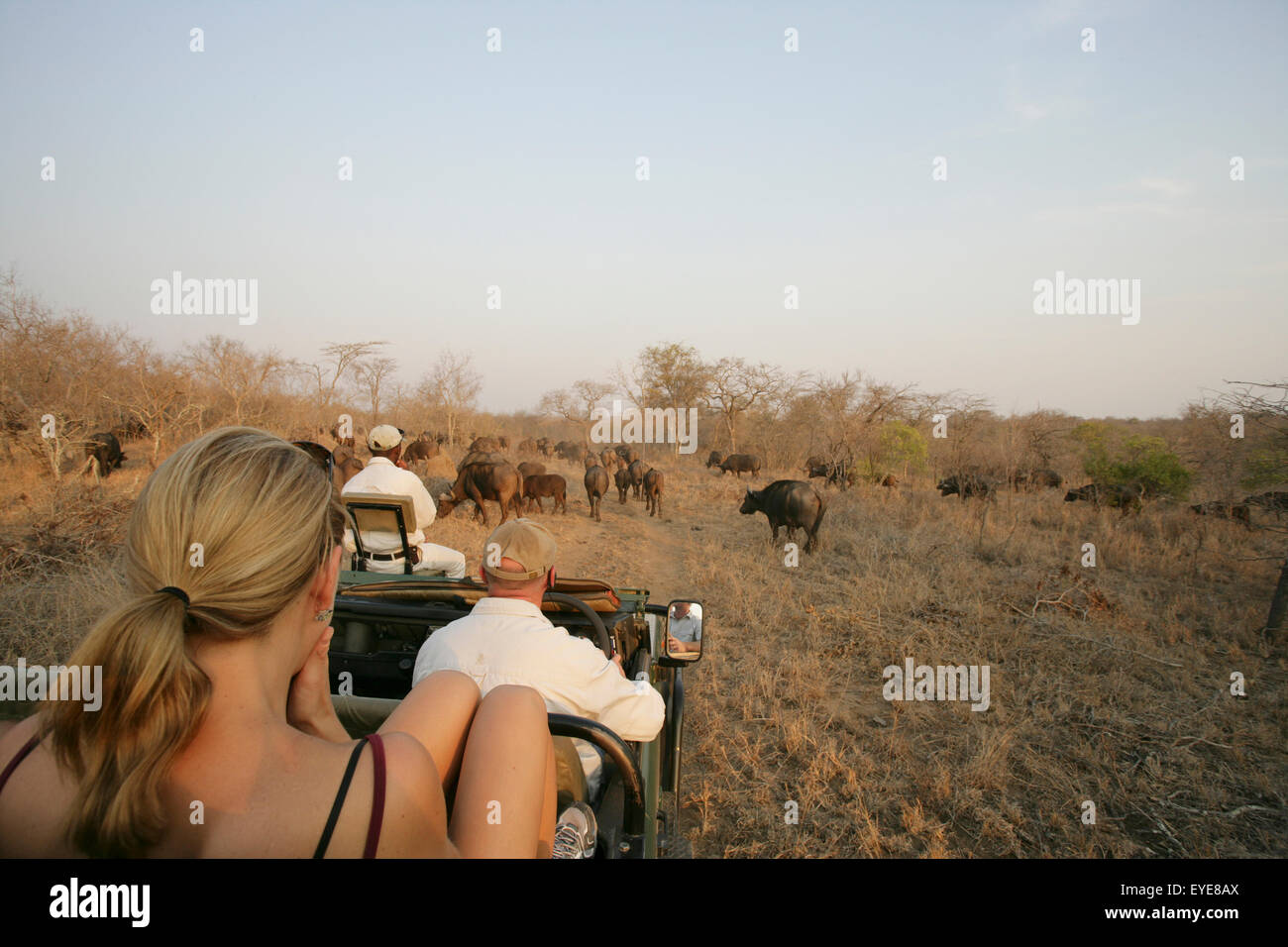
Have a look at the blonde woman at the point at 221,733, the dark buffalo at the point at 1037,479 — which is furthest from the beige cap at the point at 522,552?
the dark buffalo at the point at 1037,479

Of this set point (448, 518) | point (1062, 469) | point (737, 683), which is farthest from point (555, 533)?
point (1062, 469)

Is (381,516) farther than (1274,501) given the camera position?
No

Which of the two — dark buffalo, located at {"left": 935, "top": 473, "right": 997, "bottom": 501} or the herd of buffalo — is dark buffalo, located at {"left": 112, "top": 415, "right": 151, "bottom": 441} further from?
dark buffalo, located at {"left": 935, "top": 473, "right": 997, "bottom": 501}

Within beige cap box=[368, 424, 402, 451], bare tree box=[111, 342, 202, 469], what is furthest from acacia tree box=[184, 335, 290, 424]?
beige cap box=[368, 424, 402, 451]

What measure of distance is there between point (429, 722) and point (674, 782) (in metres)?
A: 1.92

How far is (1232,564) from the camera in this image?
895cm

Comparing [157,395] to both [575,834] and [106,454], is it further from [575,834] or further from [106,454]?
[575,834]

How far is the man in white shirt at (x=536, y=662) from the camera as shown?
1.93 meters

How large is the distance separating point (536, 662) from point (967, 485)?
50.1 ft

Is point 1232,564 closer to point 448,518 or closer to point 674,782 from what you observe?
point 674,782

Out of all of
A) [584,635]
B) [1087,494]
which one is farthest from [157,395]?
[1087,494]

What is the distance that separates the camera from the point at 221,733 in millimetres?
1024

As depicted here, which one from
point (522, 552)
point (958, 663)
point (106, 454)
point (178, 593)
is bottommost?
point (958, 663)

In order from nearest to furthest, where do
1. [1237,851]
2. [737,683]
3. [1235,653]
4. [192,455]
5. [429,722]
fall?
[192,455] → [429,722] → [1237,851] → [737,683] → [1235,653]
